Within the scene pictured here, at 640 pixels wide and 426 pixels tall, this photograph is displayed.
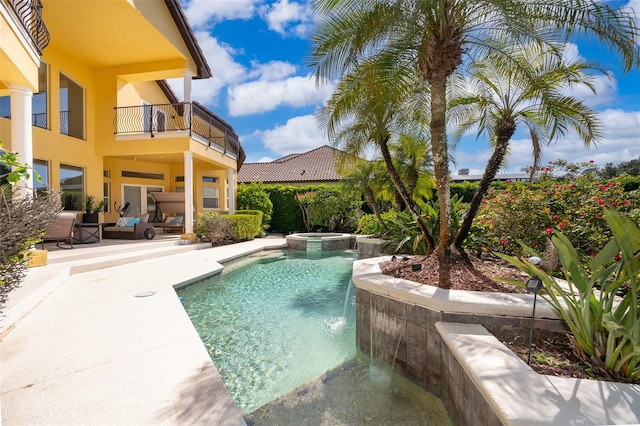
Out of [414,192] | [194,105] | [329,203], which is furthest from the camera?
[329,203]

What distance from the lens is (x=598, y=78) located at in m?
5.61

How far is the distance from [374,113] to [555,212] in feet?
13.7

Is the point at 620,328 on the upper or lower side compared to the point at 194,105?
lower

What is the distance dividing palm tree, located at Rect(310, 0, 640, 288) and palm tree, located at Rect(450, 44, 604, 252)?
428 mm

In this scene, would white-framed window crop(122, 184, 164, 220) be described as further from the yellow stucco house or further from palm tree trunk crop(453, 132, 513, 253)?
palm tree trunk crop(453, 132, 513, 253)

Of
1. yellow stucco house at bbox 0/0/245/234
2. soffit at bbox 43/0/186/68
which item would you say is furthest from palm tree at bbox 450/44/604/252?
soffit at bbox 43/0/186/68

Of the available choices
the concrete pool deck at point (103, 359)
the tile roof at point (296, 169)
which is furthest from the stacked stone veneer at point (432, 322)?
the tile roof at point (296, 169)

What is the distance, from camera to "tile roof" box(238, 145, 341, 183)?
92.9ft

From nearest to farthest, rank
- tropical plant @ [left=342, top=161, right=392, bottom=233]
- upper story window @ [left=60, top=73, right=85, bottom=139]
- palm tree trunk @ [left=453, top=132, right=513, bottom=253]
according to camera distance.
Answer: palm tree trunk @ [left=453, top=132, right=513, bottom=253]
tropical plant @ [left=342, top=161, right=392, bottom=233]
upper story window @ [left=60, top=73, right=85, bottom=139]

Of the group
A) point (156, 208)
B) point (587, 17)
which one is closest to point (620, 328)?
point (587, 17)

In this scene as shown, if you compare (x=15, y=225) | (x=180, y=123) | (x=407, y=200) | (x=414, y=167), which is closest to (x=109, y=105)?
(x=180, y=123)

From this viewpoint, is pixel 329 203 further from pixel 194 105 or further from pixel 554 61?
pixel 554 61

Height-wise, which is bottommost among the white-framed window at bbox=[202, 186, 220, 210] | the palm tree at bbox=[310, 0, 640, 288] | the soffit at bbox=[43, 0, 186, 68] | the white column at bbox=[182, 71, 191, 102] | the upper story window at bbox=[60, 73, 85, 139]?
the white-framed window at bbox=[202, 186, 220, 210]

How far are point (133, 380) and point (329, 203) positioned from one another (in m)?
16.1
